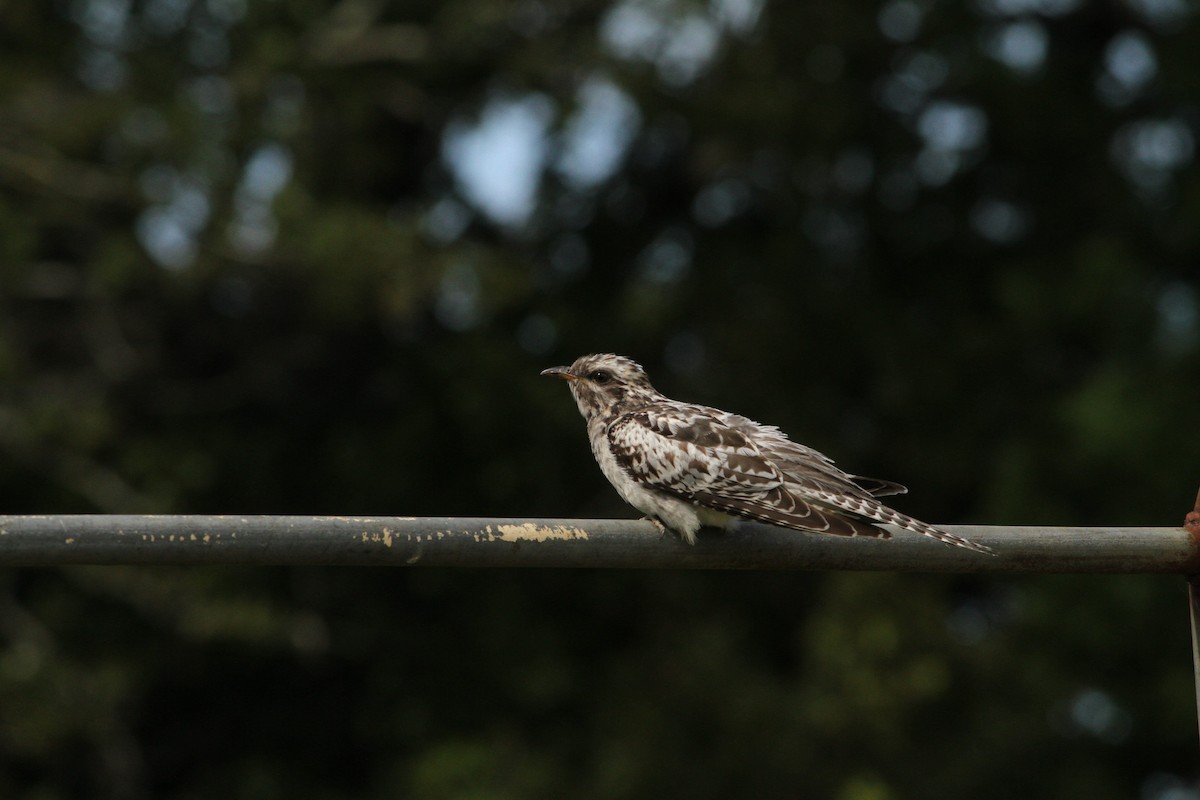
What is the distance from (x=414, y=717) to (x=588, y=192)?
415cm

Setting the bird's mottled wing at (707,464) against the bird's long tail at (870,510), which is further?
the bird's mottled wing at (707,464)

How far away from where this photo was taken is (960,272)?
11.3 m

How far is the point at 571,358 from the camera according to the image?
35.3 ft

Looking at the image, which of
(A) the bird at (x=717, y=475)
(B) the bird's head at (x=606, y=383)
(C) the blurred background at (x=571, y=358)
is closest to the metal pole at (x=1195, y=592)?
(A) the bird at (x=717, y=475)

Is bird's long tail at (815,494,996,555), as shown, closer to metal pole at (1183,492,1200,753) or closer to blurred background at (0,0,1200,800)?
metal pole at (1183,492,1200,753)

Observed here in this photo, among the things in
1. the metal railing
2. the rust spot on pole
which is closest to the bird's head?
the metal railing

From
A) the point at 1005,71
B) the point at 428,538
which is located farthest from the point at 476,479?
the point at 428,538

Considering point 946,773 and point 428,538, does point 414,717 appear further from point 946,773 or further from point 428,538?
point 428,538

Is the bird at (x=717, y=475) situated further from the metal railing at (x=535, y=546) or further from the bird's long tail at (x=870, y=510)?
the metal railing at (x=535, y=546)

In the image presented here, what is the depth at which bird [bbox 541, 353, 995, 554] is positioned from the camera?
402cm

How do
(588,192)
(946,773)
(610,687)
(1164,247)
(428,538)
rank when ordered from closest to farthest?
(428,538), (946,773), (1164,247), (610,687), (588,192)

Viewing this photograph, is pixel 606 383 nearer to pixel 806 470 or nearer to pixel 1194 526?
pixel 806 470

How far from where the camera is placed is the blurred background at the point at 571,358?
9344mm

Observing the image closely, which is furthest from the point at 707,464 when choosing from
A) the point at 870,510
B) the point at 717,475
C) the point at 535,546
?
the point at 535,546
